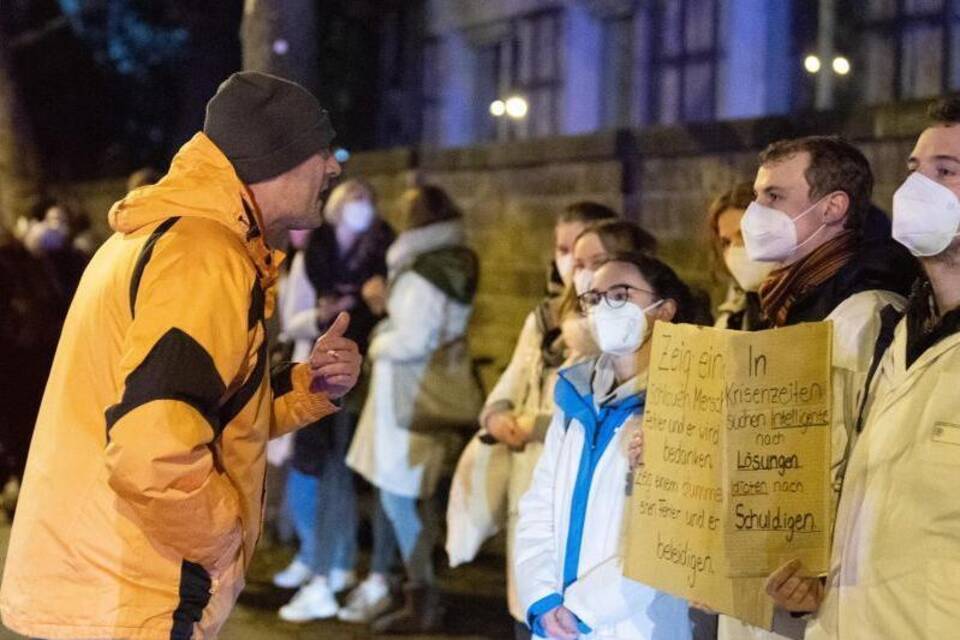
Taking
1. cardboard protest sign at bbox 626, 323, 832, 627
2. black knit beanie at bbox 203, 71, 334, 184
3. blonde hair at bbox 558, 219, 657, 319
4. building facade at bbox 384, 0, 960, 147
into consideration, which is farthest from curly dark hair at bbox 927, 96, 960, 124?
building facade at bbox 384, 0, 960, 147

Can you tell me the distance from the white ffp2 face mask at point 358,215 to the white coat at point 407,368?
1.72ft

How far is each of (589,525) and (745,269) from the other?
105 centimetres

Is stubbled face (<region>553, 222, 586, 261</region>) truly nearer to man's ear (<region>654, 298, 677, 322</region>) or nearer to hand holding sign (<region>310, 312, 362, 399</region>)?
man's ear (<region>654, 298, 677, 322</region>)

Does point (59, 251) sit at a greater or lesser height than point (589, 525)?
greater

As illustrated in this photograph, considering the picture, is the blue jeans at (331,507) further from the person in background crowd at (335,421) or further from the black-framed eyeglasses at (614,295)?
the black-framed eyeglasses at (614,295)

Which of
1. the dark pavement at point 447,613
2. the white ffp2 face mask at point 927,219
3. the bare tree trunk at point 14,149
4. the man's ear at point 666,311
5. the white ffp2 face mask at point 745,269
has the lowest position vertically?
the dark pavement at point 447,613

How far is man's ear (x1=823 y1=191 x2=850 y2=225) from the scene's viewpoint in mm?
4137

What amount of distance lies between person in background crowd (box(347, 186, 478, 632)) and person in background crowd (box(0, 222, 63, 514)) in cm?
290

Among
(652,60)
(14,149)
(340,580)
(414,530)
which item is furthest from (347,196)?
(14,149)

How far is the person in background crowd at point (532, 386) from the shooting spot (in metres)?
5.68

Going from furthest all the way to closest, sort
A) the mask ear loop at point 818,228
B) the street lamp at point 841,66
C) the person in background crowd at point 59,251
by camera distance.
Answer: the street lamp at point 841,66 → the person in background crowd at point 59,251 → the mask ear loop at point 818,228

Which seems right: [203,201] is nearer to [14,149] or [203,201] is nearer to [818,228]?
[818,228]

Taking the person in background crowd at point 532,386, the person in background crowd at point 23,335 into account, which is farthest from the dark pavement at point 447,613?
the person in background crowd at point 23,335

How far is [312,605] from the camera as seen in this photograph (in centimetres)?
789
